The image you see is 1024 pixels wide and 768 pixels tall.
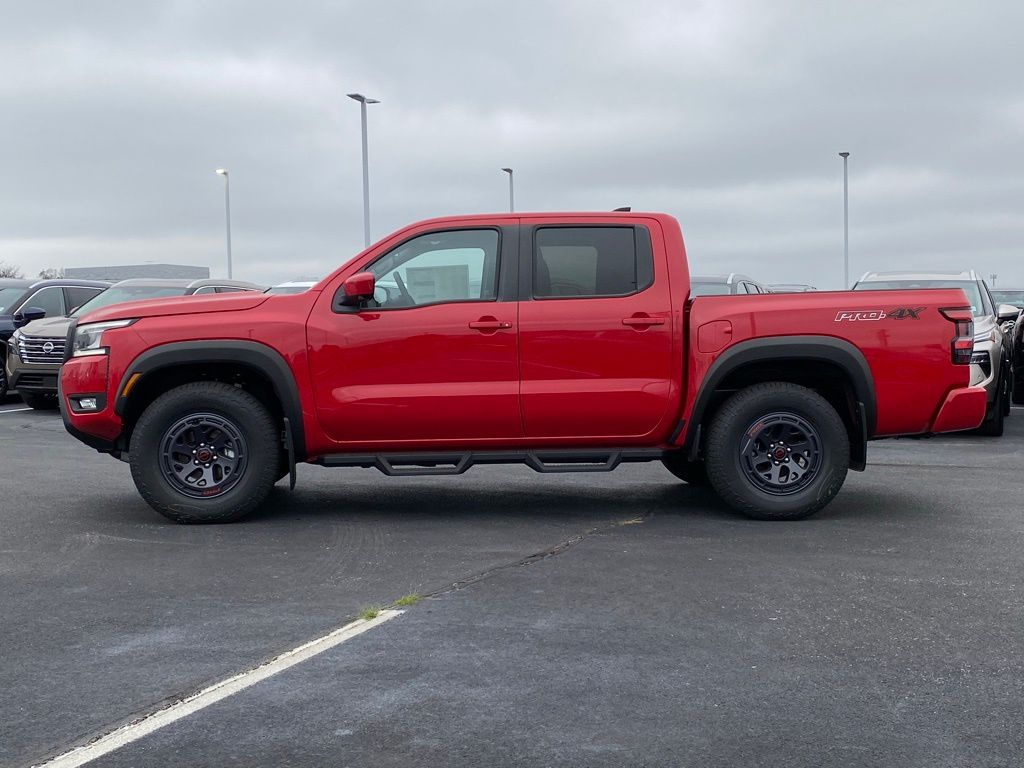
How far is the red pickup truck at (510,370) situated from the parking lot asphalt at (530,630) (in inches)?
17.0

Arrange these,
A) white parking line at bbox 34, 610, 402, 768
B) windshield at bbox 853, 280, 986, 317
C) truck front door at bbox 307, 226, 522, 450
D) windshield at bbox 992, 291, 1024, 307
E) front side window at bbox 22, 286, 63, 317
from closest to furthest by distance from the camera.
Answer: white parking line at bbox 34, 610, 402, 768, truck front door at bbox 307, 226, 522, 450, windshield at bbox 853, 280, 986, 317, front side window at bbox 22, 286, 63, 317, windshield at bbox 992, 291, 1024, 307

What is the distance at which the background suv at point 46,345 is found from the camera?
1644 cm

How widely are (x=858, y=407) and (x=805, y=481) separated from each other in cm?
58

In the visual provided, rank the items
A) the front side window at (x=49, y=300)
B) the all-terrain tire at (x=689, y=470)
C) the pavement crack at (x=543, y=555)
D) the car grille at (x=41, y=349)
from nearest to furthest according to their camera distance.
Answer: the pavement crack at (x=543, y=555), the all-terrain tire at (x=689, y=470), the car grille at (x=41, y=349), the front side window at (x=49, y=300)

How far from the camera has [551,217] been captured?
8.16m

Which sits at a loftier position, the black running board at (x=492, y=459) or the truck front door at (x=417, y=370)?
the truck front door at (x=417, y=370)

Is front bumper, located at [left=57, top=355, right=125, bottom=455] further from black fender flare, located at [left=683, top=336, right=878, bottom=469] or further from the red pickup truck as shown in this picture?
black fender flare, located at [left=683, top=336, right=878, bottom=469]

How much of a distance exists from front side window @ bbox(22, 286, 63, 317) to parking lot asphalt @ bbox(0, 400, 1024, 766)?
1033 centimetres

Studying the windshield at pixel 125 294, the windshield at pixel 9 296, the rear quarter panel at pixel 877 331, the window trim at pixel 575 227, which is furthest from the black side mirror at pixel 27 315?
the rear quarter panel at pixel 877 331

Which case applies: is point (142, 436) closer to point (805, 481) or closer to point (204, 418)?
point (204, 418)

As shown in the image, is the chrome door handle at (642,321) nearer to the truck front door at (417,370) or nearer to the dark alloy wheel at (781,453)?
the truck front door at (417,370)

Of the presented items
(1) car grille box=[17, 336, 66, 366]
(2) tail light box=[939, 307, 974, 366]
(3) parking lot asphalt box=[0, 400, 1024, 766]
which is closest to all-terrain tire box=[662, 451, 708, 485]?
(3) parking lot asphalt box=[0, 400, 1024, 766]

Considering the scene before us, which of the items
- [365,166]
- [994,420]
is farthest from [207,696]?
[365,166]

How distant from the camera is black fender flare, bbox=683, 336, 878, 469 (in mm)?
7848
